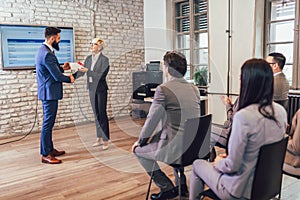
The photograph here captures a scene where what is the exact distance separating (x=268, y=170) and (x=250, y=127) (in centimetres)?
31

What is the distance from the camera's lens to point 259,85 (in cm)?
162

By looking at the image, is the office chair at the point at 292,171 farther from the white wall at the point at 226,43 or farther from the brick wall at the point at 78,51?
the brick wall at the point at 78,51

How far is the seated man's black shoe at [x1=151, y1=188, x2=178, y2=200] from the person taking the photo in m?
2.65

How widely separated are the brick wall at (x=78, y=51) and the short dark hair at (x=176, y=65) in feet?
11.8

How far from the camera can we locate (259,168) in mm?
1606

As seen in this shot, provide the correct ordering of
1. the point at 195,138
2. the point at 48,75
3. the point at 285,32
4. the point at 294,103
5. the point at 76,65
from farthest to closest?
the point at 76,65
the point at 285,32
the point at 294,103
the point at 48,75
the point at 195,138

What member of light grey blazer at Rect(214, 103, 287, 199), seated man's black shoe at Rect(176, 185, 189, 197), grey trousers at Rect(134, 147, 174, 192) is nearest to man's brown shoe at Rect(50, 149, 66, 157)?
grey trousers at Rect(134, 147, 174, 192)

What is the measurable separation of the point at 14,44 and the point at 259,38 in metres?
4.08

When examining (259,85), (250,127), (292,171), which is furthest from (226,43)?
(250,127)

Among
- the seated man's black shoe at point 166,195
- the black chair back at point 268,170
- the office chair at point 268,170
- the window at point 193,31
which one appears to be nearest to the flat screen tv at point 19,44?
the window at point 193,31

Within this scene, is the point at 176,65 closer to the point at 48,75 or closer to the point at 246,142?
the point at 246,142

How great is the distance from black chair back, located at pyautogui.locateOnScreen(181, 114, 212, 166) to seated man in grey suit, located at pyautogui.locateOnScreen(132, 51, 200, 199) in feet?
0.20

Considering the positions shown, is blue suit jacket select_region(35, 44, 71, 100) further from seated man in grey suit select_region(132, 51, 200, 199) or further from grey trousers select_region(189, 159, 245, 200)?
grey trousers select_region(189, 159, 245, 200)

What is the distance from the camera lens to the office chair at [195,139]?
223 centimetres
